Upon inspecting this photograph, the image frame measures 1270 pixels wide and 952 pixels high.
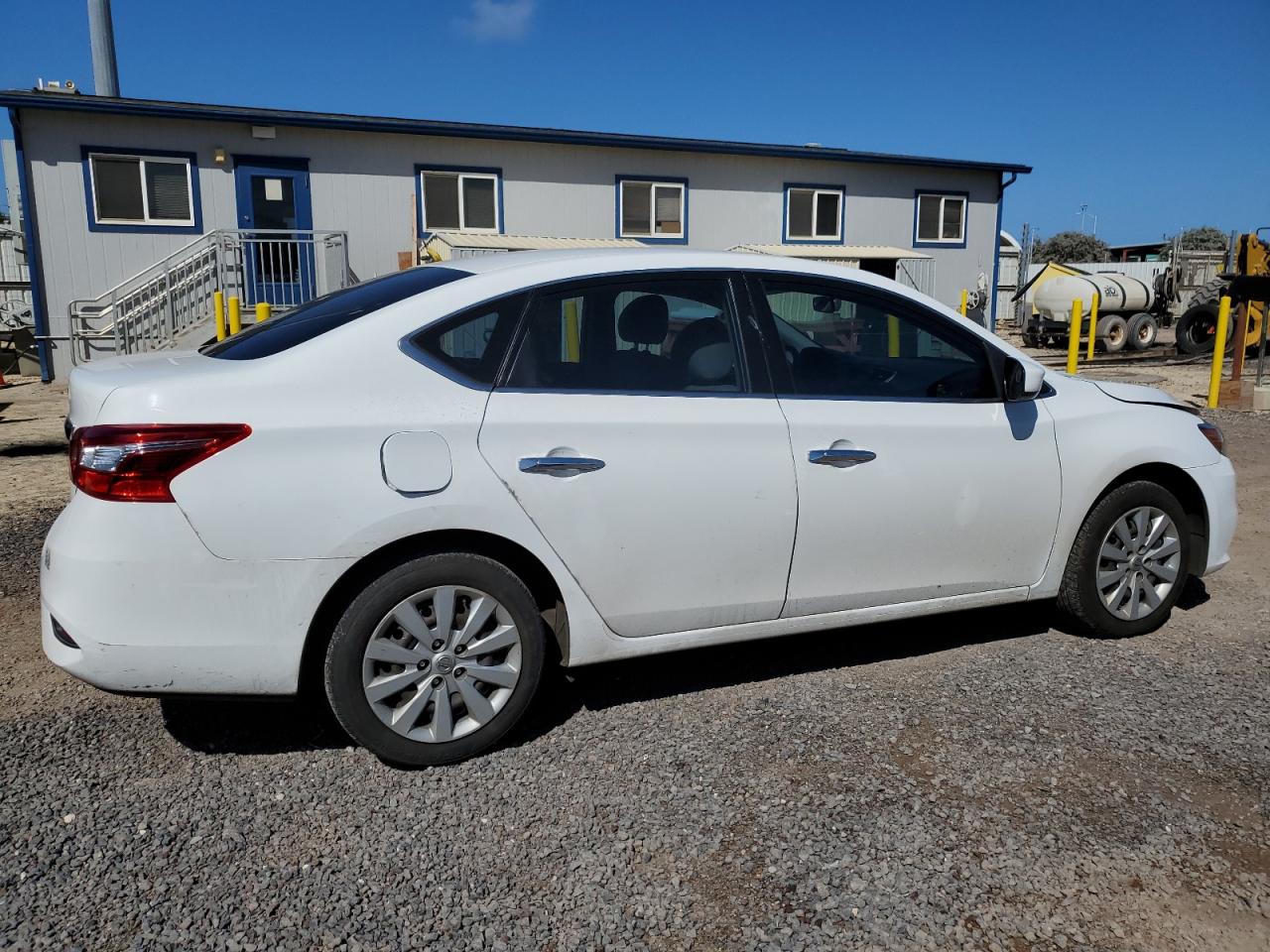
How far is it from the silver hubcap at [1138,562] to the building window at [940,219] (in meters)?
17.0

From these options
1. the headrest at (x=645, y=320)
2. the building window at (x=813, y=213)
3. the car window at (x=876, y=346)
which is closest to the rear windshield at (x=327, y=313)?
the headrest at (x=645, y=320)

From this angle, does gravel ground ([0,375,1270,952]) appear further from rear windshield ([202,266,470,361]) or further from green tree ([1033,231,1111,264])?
green tree ([1033,231,1111,264])

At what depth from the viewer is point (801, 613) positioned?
3654 mm

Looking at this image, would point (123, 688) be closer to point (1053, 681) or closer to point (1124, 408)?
point (1053, 681)

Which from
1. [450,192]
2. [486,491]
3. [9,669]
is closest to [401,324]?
[486,491]

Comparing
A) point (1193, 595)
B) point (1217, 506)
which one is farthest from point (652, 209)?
point (1217, 506)

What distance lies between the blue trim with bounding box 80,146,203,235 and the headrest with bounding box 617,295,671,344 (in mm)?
14021

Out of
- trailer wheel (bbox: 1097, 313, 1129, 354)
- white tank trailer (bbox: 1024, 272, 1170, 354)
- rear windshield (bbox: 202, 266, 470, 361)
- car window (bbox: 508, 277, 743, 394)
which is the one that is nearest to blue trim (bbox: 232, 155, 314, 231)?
rear windshield (bbox: 202, 266, 470, 361)

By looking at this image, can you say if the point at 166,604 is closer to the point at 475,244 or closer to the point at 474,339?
the point at 474,339

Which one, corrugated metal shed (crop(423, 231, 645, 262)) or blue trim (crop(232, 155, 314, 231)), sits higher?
→ blue trim (crop(232, 155, 314, 231))

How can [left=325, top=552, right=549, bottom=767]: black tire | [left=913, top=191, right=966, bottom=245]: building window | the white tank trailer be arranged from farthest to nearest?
1. the white tank trailer
2. [left=913, top=191, right=966, bottom=245]: building window
3. [left=325, top=552, right=549, bottom=767]: black tire

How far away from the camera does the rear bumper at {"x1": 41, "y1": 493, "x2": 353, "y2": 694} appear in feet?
9.11

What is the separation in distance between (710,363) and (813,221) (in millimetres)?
16714

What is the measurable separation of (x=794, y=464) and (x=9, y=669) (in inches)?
125
